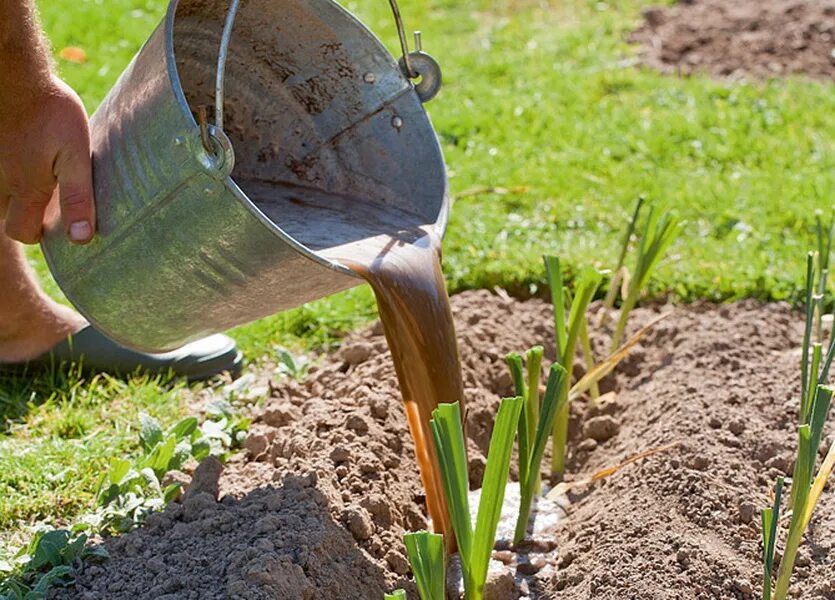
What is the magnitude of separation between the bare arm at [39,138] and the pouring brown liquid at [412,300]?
1.64 ft

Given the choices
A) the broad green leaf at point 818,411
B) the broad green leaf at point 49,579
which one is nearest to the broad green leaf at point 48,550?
the broad green leaf at point 49,579

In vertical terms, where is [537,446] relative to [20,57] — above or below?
below

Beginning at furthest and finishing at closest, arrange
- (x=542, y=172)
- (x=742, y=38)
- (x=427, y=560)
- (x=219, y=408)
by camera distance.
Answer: (x=742, y=38) < (x=542, y=172) < (x=219, y=408) < (x=427, y=560)

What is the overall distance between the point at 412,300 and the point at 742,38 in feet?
13.6

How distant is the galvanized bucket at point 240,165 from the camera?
2.31 metres

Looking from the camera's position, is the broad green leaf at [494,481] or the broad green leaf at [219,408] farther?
the broad green leaf at [219,408]

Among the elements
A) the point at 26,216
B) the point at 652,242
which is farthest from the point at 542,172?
the point at 26,216

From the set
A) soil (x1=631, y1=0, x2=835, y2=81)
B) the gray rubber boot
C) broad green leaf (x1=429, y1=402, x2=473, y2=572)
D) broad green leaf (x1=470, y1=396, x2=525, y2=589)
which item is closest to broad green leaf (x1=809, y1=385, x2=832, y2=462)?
broad green leaf (x1=470, y1=396, x2=525, y2=589)

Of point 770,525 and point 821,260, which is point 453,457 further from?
point 821,260

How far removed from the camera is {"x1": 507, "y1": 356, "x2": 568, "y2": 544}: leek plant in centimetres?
259

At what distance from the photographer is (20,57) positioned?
255 cm

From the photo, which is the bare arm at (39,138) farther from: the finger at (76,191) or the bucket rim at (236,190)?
the bucket rim at (236,190)

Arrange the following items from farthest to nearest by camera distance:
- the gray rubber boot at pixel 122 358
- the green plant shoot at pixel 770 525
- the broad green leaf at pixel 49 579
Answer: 1. the gray rubber boot at pixel 122 358
2. the broad green leaf at pixel 49 579
3. the green plant shoot at pixel 770 525

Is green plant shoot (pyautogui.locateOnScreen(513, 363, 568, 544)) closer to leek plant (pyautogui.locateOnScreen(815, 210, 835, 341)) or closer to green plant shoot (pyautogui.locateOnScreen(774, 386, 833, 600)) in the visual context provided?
green plant shoot (pyautogui.locateOnScreen(774, 386, 833, 600))
